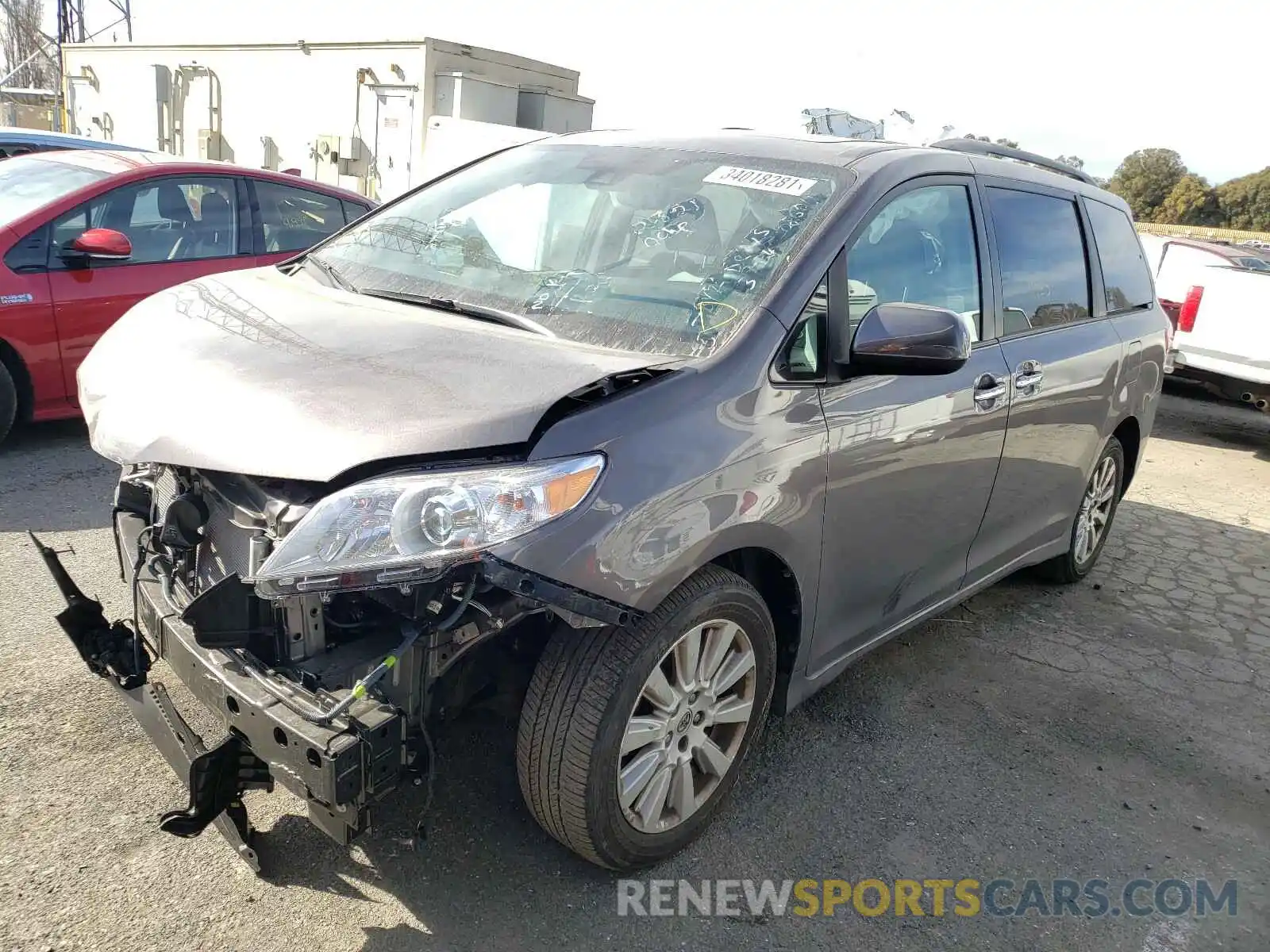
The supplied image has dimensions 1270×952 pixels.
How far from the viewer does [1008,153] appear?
3.99 meters

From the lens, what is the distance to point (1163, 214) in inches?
1406

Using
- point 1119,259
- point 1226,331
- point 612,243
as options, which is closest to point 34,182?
point 612,243

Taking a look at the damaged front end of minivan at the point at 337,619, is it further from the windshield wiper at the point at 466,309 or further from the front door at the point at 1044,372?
the front door at the point at 1044,372

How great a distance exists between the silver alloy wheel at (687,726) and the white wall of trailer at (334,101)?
32.7ft

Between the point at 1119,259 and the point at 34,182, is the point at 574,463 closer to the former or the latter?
the point at 1119,259

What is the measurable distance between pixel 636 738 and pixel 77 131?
23.0 metres

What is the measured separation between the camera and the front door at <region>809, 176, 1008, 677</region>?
2.79m

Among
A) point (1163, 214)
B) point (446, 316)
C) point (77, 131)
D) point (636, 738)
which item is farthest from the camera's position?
point (1163, 214)

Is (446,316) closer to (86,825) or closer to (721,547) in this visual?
(721,547)

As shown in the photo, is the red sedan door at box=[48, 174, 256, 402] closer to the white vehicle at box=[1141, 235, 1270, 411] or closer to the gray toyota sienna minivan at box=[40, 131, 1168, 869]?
the gray toyota sienna minivan at box=[40, 131, 1168, 869]

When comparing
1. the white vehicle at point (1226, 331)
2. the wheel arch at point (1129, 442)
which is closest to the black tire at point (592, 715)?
the wheel arch at point (1129, 442)

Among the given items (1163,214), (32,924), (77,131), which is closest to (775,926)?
(32,924)

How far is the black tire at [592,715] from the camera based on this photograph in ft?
7.34

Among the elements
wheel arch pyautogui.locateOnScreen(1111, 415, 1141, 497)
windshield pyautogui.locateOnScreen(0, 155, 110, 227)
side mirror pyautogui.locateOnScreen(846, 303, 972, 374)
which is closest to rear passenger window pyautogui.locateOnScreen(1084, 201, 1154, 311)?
wheel arch pyautogui.locateOnScreen(1111, 415, 1141, 497)
